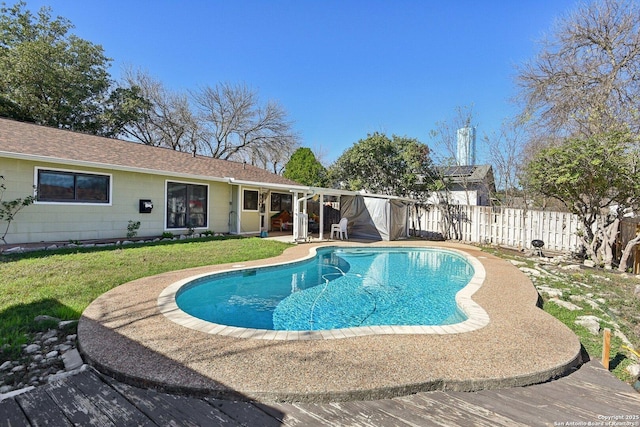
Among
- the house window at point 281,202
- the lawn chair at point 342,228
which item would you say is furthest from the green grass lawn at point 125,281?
the house window at point 281,202

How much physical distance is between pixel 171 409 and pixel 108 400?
57 cm

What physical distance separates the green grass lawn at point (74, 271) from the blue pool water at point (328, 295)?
4.70ft

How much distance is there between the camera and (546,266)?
9188 millimetres

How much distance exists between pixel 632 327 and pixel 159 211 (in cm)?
1276

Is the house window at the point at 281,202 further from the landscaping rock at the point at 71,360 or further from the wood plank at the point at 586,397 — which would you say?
the wood plank at the point at 586,397

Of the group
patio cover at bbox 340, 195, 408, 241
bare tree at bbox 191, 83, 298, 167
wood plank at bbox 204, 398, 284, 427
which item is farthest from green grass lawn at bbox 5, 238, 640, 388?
bare tree at bbox 191, 83, 298, 167

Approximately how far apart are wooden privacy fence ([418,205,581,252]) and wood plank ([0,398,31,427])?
590 inches

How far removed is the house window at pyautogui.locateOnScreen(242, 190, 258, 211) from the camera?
13.8 m

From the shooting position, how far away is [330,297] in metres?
6.70

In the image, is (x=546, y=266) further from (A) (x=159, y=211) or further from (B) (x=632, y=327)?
(A) (x=159, y=211)

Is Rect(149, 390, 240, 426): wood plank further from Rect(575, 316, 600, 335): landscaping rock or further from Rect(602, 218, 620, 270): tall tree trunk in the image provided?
Rect(602, 218, 620, 270): tall tree trunk

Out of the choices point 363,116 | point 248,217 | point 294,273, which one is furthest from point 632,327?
point 363,116

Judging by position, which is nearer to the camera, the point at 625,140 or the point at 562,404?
the point at 562,404

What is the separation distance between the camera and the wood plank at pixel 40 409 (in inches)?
85.7
